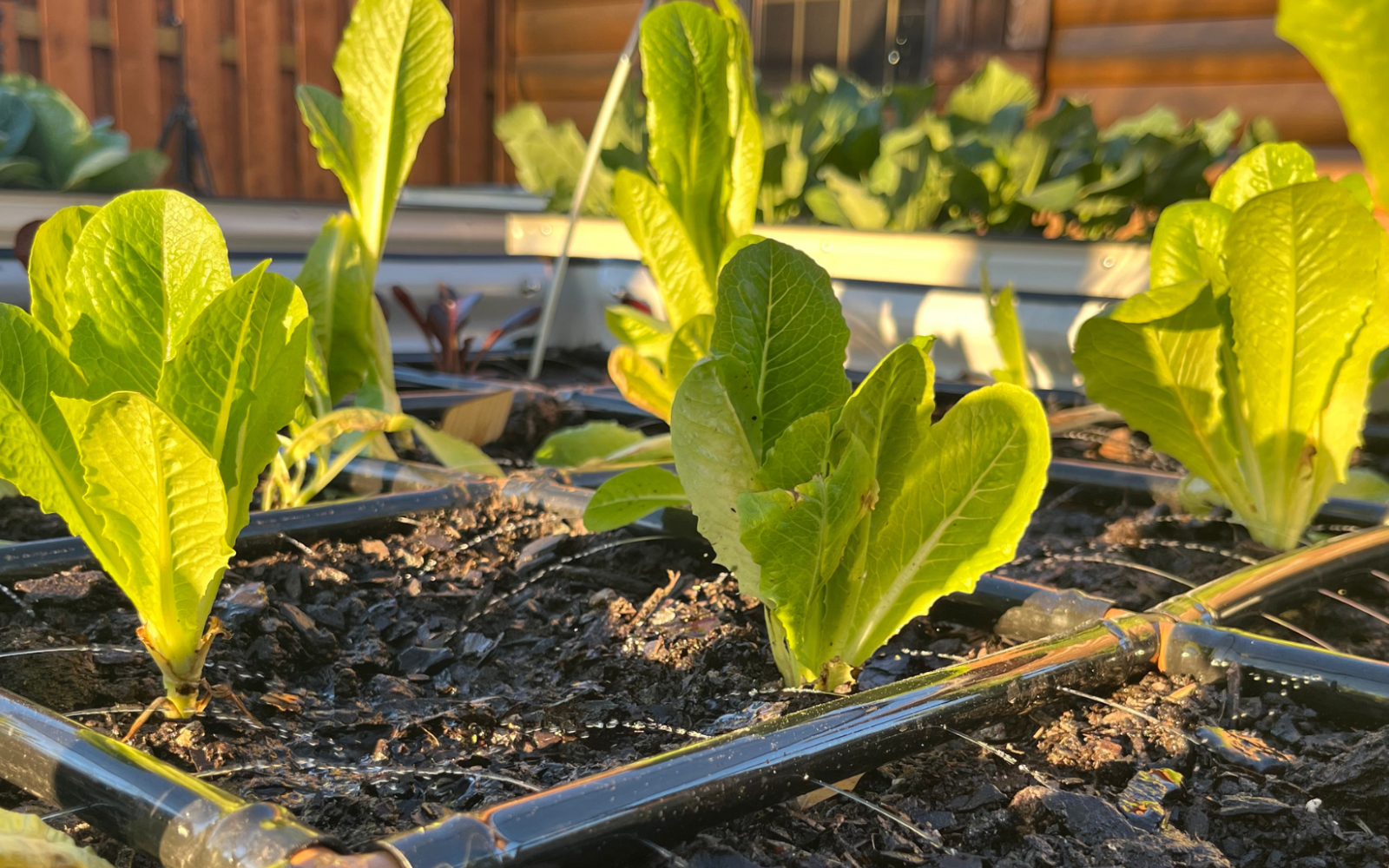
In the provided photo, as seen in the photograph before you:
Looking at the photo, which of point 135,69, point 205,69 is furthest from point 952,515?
point 205,69

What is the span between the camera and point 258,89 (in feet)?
19.0

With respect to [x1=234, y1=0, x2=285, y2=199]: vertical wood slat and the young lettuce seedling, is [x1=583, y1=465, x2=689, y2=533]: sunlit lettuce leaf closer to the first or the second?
the young lettuce seedling

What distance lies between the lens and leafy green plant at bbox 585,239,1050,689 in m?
0.64

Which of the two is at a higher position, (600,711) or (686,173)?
(686,173)

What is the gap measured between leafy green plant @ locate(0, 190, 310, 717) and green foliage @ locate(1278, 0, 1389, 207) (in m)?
0.45

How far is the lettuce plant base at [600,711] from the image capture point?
565mm

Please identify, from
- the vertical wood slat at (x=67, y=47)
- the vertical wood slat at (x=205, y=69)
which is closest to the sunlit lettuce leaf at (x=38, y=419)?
the vertical wood slat at (x=67, y=47)

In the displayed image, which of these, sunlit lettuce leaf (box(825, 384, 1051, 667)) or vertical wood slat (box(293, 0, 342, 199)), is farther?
vertical wood slat (box(293, 0, 342, 199))

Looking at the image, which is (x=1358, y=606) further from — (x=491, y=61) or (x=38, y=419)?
(x=491, y=61)

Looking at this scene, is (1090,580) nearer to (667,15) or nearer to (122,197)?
(667,15)

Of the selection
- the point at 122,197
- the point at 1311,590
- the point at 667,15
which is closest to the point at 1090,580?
the point at 1311,590

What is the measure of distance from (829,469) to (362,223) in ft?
2.18

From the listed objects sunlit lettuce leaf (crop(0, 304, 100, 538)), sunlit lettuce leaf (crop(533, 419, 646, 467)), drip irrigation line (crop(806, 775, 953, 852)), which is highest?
sunlit lettuce leaf (crop(0, 304, 100, 538))

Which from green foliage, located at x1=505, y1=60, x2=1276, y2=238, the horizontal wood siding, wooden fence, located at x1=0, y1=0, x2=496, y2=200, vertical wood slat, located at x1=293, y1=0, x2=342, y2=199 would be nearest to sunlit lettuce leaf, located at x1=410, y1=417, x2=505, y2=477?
green foliage, located at x1=505, y1=60, x2=1276, y2=238
